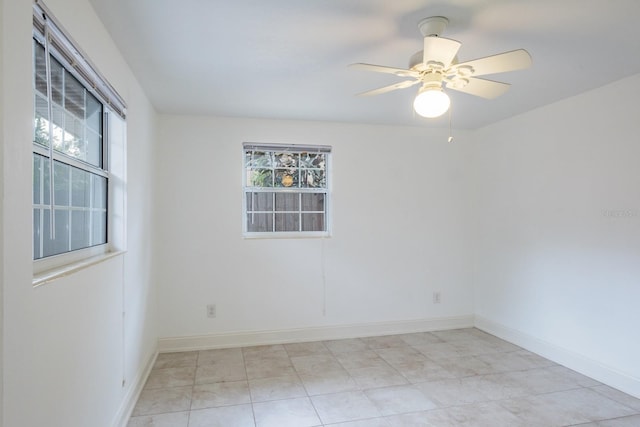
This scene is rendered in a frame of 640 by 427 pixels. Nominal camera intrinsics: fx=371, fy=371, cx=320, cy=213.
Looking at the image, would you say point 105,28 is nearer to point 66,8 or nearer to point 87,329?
point 66,8

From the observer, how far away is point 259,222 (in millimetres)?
3879

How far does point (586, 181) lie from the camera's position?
3.04m

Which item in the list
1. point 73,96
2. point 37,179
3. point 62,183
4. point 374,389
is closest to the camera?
point 37,179

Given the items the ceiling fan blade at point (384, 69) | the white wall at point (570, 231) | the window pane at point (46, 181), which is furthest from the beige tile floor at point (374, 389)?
the ceiling fan blade at point (384, 69)

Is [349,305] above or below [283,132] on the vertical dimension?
below

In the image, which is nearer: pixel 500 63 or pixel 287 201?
pixel 500 63

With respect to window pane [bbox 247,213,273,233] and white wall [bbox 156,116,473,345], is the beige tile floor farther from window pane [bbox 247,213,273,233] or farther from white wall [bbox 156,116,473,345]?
window pane [bbox 247,213,273,233]

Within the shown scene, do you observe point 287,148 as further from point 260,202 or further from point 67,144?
point 67,144

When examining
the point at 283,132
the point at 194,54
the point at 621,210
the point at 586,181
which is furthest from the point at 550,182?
the point at 194,54

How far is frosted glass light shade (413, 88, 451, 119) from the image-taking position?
190 cm

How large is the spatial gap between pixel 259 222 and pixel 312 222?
566mm

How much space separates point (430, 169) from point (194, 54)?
287 centimetres

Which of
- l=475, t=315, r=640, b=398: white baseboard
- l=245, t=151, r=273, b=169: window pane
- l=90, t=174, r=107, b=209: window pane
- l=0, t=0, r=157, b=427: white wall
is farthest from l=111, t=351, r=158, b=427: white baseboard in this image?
l=475, t=315, r=640, b=398: white baseboard

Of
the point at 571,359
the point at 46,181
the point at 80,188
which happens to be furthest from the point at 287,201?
the point at 571,359
